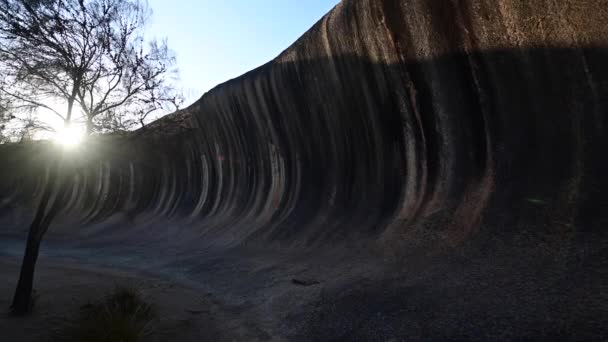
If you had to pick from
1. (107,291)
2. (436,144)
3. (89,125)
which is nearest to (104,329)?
(107,291)

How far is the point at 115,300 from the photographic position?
247 inches

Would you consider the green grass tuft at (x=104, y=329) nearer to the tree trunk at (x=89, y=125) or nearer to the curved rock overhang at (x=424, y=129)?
the tree trunk at (x=89, y=125)

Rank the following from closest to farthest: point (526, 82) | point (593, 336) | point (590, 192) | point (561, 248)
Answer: point (593, 336)
point (561, 248)
point (590, 192)
point (526, 82)

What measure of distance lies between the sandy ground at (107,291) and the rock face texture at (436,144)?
1294 millimetres

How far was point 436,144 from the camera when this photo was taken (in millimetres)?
8469

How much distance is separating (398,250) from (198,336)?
3.54 meters

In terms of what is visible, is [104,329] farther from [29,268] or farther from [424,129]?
[424,129]

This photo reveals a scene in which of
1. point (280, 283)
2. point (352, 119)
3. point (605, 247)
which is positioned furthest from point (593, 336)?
point (352, 119)

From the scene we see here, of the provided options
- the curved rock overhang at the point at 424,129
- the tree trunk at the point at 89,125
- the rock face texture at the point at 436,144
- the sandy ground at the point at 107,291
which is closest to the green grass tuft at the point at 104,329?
the sandy ground at the point at 107,291

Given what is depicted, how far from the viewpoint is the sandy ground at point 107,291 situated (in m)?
5.62

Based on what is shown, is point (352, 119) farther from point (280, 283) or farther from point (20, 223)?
point (20, 223)

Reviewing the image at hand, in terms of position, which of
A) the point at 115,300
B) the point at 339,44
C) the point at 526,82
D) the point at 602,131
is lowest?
the point at 115,300

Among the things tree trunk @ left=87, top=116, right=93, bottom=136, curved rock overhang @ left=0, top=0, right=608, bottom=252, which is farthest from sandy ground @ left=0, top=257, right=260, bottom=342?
tree trunk @ left=87, top=116, right=93, bottom=136

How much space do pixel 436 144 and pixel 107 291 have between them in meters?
6.66
